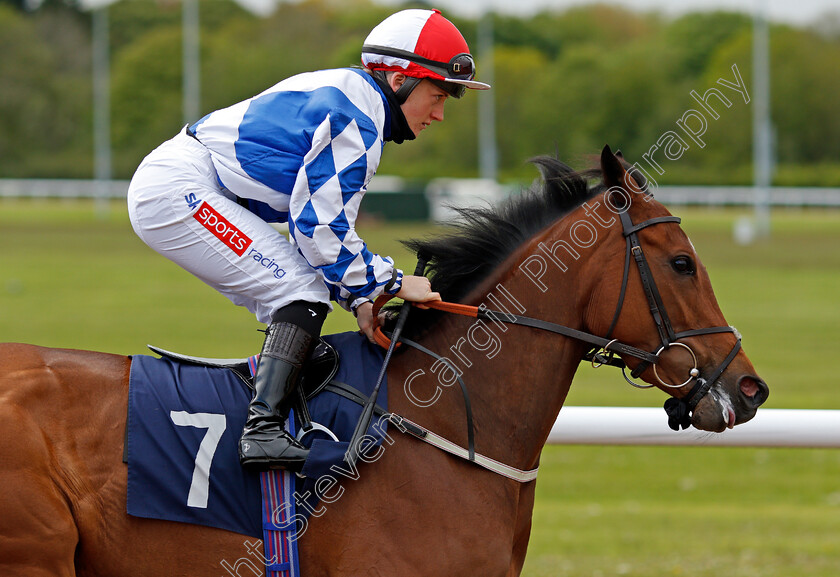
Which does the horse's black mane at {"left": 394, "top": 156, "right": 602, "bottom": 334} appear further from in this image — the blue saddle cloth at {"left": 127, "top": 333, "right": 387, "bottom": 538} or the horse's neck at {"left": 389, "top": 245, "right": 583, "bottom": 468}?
the blue saddle cloth at {"left": 127, "top": 333, "right": 387, "bottom": 538}

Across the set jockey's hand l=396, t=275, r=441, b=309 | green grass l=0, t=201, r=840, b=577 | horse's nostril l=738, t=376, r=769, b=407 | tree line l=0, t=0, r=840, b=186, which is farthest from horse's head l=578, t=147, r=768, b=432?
tree line l=0, t=0, r=840, b=186

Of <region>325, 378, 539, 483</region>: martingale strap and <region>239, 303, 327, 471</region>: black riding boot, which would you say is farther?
<region>325, 378, 539, 483</region>: martingale strap

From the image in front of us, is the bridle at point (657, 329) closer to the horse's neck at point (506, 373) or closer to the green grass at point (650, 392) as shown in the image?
the horse's neck at point (506, 373)

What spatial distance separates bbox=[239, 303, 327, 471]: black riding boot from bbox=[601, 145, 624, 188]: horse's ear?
38.3 inches

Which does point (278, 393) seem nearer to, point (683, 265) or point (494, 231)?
point (494, 231)

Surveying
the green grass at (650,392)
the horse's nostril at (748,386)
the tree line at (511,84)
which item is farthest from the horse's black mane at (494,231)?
the tree line at (511,84)

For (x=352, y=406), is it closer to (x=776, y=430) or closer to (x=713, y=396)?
(x=713, y=396)

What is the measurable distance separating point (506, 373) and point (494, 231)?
0.45m

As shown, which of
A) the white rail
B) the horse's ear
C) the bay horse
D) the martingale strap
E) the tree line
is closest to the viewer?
the bay horse

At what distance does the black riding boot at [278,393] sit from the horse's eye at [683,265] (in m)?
1.06

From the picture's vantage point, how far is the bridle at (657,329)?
9.47 feet

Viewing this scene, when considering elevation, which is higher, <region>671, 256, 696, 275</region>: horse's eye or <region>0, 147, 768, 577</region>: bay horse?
<region>671, 256, 696, 275</region>: horse's eye

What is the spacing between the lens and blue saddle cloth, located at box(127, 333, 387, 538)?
271cm

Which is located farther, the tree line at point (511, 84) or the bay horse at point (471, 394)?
the tree line at point (511, 84)
